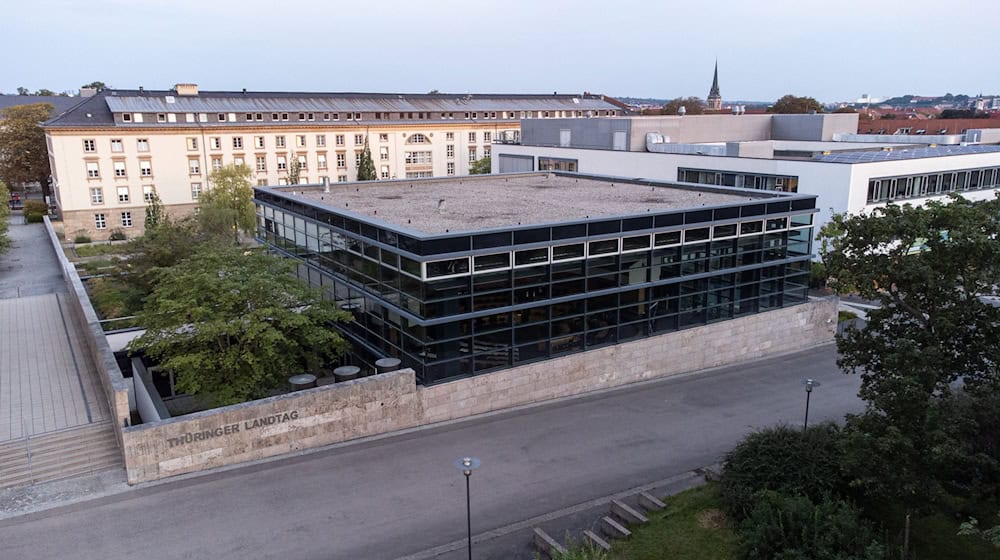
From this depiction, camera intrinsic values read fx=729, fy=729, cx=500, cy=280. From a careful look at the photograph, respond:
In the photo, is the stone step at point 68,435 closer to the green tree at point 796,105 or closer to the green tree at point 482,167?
the green tree at point 482,167

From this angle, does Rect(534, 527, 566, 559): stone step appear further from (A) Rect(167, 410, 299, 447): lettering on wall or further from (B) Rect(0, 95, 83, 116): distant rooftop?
(B) Rect(0, 95, 83, 116): distant rooftop

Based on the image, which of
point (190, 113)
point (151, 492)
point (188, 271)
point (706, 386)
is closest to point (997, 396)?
point (706, 386)

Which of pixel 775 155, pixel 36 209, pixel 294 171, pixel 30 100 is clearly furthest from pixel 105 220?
pixel 775 155

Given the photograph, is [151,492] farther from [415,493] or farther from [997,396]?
[997,396]

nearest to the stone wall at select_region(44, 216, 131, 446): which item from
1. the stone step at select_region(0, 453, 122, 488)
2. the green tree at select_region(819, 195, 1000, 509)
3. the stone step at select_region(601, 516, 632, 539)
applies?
the stone step at select_region(0, 453, 122, 488)

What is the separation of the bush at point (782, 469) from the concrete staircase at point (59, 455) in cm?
1617

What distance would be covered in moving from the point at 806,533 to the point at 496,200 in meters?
20.4

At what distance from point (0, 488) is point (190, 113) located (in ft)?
173

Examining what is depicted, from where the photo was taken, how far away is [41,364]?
26.7m

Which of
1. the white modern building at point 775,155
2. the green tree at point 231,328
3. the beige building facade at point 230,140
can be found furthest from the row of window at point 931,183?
the beige building facade at point 230,140

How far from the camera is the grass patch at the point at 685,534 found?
15.5 metres

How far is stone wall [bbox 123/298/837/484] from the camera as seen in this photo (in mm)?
19156

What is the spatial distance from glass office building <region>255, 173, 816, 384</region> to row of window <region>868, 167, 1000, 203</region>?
13451 mm

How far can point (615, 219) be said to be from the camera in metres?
Answer: 24.8
